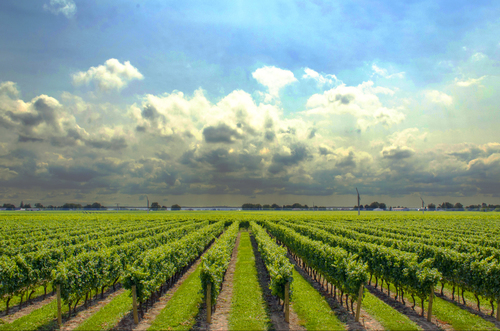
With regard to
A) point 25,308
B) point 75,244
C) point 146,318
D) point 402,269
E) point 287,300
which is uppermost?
point 402,269

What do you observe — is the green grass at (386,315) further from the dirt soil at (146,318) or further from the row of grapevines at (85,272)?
the row of grapevines at (85,272)

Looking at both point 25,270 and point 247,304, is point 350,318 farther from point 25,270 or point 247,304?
point 25,270

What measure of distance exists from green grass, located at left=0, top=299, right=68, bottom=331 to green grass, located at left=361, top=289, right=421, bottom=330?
624 inches

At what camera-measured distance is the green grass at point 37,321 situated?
1295 centimetres

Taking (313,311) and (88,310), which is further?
(88,310)

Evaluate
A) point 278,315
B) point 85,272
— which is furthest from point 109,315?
point 278,315

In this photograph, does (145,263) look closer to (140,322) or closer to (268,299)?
(140,322)

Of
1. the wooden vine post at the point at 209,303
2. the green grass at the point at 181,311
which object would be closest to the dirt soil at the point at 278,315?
the wooden vine post at the point at 209,303

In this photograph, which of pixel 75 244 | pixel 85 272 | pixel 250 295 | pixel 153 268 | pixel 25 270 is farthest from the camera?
pixel 75 244

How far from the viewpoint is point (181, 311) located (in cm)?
1474

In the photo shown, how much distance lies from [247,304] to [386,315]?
7.42 m

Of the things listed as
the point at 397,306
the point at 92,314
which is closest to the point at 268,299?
the point at 397,306

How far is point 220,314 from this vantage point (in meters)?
14.6

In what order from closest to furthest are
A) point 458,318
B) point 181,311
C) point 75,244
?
point 458,318 → point 181,311 → point 75,244
